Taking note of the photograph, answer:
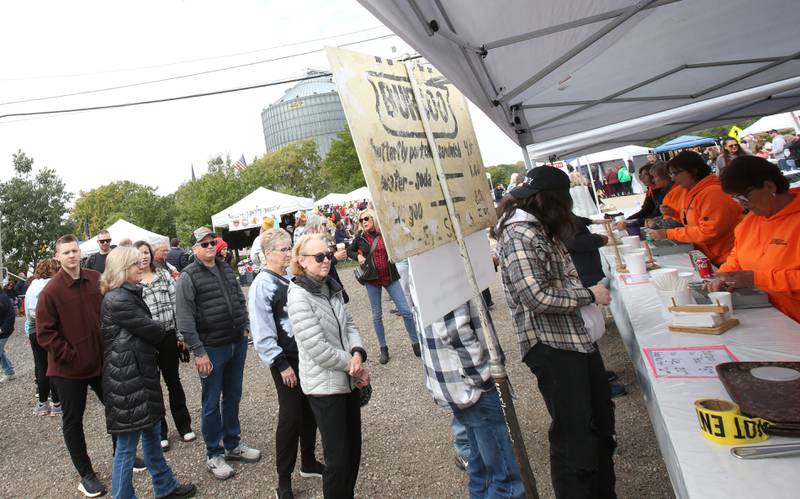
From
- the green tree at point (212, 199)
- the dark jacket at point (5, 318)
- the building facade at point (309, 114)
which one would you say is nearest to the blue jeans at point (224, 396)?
the dark jacket at point (5, 318)

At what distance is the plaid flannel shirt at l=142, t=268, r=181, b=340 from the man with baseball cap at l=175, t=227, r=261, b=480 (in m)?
0.81

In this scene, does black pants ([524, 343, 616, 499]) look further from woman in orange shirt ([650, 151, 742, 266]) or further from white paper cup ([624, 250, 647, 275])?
woman in orange shirt ([650, 151, 742, 266])

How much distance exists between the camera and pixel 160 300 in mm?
4582

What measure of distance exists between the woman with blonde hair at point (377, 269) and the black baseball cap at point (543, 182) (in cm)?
368

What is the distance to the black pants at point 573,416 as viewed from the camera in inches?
88.6

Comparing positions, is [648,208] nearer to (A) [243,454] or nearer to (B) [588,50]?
(B) [588,50]

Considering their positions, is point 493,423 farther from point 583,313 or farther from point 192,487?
point 192,487

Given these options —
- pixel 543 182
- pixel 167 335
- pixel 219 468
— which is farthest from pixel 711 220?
pixel 167 335

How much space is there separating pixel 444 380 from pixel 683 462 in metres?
1.17

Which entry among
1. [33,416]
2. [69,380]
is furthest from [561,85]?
[33,416]

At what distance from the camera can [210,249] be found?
13.1ft

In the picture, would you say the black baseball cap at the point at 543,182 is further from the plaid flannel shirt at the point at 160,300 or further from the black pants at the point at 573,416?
the plaid flannel shirt at the point at 160,300

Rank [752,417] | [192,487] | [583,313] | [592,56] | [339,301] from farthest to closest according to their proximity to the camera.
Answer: [192,487] < [339,301] < [592,56] < [583,313] < [752,417]

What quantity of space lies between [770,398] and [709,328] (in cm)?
103
